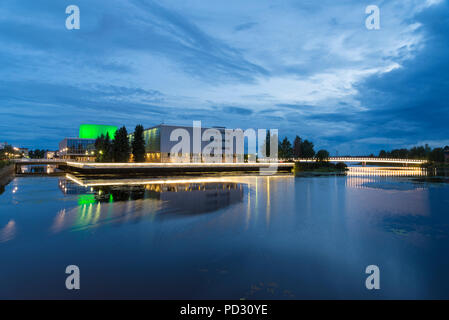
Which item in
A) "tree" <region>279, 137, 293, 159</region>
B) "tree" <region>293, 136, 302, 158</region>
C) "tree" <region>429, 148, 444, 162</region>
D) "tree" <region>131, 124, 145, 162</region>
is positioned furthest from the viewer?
"tree" <region>429, 148, 444, 162</region>

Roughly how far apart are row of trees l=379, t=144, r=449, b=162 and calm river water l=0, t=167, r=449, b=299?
428 feet

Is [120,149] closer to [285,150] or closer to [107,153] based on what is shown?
[107,153]

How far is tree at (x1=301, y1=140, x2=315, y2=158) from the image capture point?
105 m

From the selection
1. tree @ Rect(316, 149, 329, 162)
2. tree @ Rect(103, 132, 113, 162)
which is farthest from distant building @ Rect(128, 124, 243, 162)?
tree @ Rect(316, 149, 329, 162)

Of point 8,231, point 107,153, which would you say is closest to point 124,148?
point 107,153

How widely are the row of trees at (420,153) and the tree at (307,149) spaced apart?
193 ft

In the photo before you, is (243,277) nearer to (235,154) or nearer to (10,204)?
(10,204)

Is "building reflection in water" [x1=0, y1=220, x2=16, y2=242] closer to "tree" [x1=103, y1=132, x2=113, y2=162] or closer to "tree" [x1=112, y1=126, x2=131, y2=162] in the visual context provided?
"tree" [x1=112, y1=126, x2=131, y2=162]

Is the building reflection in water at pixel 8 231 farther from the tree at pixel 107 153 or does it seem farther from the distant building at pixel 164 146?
the distant building at pixel 164 146

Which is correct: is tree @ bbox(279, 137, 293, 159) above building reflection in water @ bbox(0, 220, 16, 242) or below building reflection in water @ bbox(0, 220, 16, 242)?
above

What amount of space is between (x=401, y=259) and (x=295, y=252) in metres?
3.33

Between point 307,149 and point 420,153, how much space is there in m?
76.3

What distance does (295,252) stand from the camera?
28.5 feet
